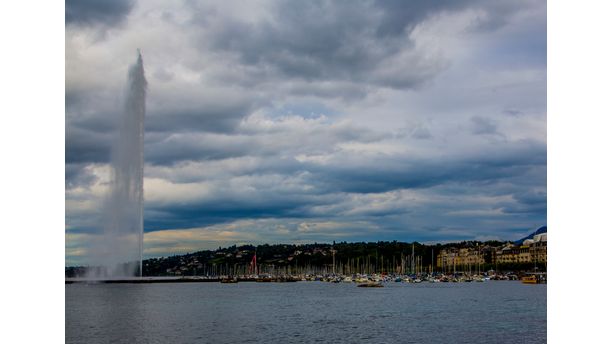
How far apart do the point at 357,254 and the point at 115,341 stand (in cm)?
16337

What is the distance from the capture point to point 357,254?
7815 inches

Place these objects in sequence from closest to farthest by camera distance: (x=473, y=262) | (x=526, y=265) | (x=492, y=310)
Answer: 1. (x=492, y=310)
2. (x=526, y=265)
3. (x=473, y=262)
